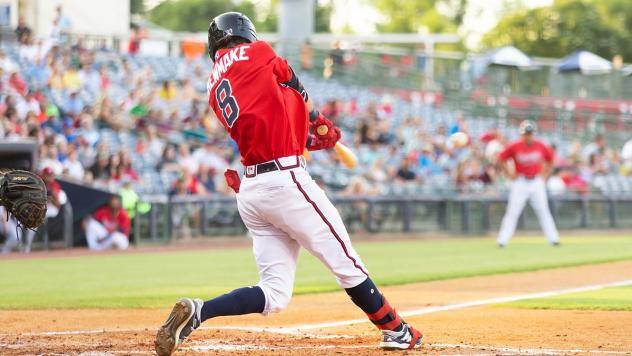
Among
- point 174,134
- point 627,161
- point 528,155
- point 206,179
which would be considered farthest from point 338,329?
point 627,161

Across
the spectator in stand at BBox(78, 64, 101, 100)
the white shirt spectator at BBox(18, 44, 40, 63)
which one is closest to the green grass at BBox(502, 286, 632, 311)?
the spectator in stand at BBox(78, 64, 101, 100)

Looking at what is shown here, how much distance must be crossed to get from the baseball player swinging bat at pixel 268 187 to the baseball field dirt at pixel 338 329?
16.9 inches

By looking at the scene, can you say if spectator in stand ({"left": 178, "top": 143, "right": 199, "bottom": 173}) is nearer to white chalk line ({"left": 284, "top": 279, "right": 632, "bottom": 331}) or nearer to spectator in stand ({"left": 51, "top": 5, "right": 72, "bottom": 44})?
spectator in stand ({"left": 51, "top": 5, "right": 72, "bottom": 44})

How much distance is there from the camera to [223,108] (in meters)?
6.00

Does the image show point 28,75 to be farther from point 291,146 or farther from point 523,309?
point 291,146

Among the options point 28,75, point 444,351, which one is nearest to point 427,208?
point 28,75

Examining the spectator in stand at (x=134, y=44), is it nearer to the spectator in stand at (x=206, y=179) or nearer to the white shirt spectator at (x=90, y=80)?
the white shirt spectator at (x=90, y=80)

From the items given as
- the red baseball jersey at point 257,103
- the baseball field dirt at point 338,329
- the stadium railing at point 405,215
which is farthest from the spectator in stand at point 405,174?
the red baseball jersey at point 257,103

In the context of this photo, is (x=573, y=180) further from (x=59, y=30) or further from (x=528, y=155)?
(x=59, y=30)

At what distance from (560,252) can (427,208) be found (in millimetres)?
5968

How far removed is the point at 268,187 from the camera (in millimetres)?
5867

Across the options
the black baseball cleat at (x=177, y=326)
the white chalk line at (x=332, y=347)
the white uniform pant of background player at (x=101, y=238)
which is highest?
the black baseball cleat at (x=177, y=326)

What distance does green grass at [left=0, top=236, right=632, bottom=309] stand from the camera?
10.4m

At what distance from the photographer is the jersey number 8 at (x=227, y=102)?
5.91 metres
